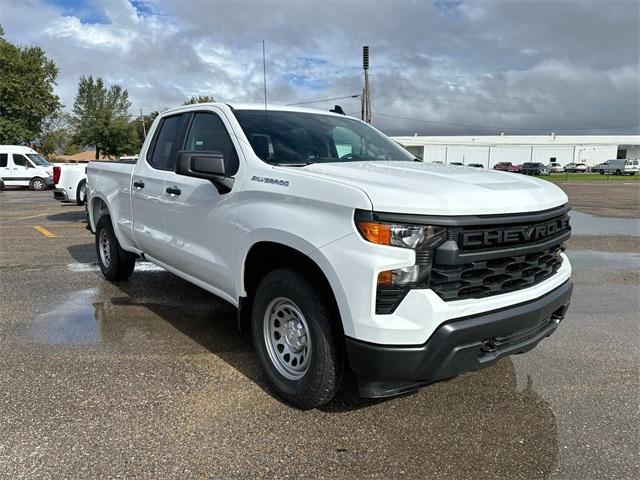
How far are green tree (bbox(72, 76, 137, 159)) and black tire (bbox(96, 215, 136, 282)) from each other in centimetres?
6481

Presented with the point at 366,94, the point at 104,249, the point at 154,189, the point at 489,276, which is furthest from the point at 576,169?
the point at 489,276

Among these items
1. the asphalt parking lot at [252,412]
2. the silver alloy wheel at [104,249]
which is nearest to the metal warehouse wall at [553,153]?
the asphalt parking lot at [252,412]

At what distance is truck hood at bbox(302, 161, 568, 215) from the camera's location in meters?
2.56

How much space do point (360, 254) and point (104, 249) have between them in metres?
4.92

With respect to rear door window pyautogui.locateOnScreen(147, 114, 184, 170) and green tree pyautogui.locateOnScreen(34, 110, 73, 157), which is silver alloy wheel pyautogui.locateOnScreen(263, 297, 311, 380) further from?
green tree pyautogui.locateOnScreen(34, 110, 73, 157)

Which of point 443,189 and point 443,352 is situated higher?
point 443,189

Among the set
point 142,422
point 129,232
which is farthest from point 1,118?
point 142,422

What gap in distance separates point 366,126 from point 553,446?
123 inches

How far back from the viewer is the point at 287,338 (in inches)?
129

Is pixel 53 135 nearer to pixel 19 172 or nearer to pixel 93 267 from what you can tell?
pixel 19 172

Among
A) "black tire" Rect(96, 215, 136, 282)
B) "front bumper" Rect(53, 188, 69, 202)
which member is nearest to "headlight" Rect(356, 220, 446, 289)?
"black tire" Rect(96, 215, 136, 282)

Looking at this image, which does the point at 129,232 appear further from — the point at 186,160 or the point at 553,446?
the point at 553,446

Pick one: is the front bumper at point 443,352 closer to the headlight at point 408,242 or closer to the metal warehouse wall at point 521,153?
the headlight at point 408,242

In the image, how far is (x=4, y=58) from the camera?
40.3m
